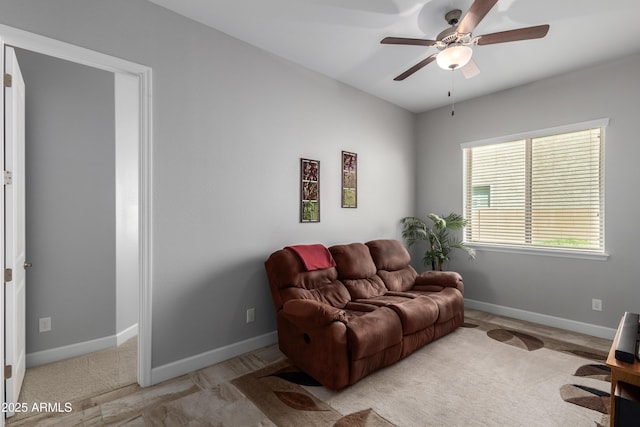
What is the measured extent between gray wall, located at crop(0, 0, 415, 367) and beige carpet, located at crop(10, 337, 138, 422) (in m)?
0.42

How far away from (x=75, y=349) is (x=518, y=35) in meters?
4.51

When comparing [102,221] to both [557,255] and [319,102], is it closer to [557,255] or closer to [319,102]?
[319,102]

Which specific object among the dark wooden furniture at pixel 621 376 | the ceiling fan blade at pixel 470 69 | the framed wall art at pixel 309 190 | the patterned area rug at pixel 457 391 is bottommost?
the patterned area rug at pixel 457 391

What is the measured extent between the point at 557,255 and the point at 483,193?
1.16 metres

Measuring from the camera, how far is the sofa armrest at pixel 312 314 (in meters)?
2.39

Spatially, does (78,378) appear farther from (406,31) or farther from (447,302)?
(406,31)

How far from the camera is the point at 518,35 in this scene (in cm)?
221

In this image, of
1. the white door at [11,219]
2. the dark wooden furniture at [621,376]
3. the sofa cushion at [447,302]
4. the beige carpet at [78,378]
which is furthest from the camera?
the sofa cushion at [447,302]

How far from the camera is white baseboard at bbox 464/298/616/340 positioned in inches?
135

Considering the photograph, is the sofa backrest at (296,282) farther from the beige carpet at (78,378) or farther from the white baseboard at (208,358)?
the beige carpet at (78,378)

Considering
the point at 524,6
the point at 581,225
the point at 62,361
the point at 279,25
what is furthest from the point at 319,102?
the point at 62,361

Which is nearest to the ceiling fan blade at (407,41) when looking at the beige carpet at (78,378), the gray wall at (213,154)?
the gray wall at (213,154)

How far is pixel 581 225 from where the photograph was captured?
3.63 metres

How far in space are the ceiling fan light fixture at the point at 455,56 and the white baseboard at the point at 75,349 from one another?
155 inches
